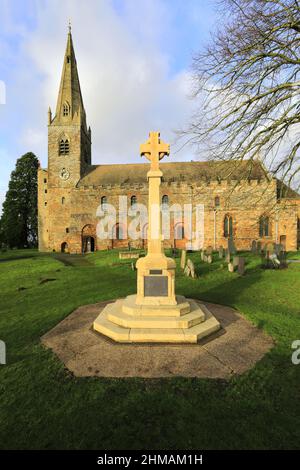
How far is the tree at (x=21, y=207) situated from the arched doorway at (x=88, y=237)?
654 inches

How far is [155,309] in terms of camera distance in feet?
18.3

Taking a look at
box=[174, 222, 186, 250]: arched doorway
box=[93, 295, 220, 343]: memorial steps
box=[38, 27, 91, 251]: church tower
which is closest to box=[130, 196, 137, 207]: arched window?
box=[174, 222, 186, 250]: arched doorway

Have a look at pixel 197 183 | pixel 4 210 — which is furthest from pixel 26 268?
pixel 4 210

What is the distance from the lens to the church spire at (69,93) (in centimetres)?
3152

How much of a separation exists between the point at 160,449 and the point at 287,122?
8160 mm

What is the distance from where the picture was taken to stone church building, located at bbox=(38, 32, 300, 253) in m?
25.6

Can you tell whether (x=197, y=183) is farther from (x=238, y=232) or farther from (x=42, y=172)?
(x=42, y=172)

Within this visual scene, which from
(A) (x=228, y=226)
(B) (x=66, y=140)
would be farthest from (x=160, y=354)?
(B) (x=66, y=140)

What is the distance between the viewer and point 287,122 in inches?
264

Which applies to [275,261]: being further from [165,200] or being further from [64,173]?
[64,173]

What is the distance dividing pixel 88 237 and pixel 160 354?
2575 centimetres

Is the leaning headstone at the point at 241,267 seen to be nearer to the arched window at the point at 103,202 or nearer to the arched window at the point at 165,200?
the arched window at the point at 165,200

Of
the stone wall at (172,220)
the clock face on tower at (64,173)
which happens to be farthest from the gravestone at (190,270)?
the clock face on tower at (64,173)

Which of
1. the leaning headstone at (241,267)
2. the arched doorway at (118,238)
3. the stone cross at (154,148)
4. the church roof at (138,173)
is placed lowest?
the leaning headstone at (241,267)
